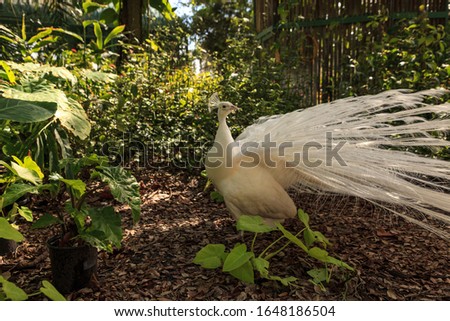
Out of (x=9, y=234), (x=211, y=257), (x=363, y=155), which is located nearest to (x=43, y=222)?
(x=9, y=234)

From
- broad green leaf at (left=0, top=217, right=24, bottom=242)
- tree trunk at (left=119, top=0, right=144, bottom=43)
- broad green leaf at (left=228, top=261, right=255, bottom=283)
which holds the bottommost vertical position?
broad green leaf at (left=228, top=261, right=255, bottom=283)

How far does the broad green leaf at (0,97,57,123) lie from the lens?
5.15 feet

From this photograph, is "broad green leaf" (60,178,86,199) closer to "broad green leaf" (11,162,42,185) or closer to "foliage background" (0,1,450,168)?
"broad green leaf" (11,162,42,185)

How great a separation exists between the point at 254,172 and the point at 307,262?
1.95ft

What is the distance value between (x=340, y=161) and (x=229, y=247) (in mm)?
853

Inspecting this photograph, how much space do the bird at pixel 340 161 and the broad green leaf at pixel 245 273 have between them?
20.2 inches

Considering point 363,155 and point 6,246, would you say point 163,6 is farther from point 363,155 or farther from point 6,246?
point 363,155

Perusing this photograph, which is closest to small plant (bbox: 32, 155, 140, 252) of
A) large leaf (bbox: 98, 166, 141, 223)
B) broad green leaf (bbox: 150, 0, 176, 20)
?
large leaf (bbox: 98, 166, 141, 223)

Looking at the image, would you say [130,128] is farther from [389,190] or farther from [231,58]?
[389,190]

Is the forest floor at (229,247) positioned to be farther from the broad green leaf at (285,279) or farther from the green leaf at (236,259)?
the green leaf at (236,259)

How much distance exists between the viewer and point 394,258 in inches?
86.1

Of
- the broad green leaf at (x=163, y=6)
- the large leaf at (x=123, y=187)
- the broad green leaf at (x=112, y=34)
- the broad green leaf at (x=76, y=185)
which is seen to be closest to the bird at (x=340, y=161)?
the large leaf at (x=123, y=187)

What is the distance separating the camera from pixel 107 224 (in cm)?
170

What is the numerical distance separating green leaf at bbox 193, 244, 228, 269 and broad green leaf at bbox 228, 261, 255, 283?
0.33 ft
